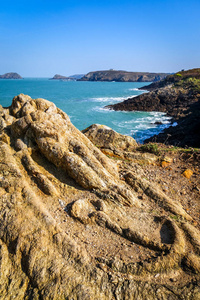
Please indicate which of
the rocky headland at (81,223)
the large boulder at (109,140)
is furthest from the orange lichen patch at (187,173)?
the large boulder at (109,140)

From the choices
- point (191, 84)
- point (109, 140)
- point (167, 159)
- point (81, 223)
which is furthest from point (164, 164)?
point (191, 84)

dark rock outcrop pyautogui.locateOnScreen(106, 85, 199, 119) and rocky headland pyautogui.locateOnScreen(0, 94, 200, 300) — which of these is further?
dark rock outcrop pyautogui.locateOnScreen(106, 85, 199, 119)

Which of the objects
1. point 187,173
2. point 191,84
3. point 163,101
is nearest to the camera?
point 187,173

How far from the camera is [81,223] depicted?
7.45 m

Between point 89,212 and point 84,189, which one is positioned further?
point 84,189

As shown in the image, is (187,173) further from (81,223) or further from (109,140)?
(81,223)

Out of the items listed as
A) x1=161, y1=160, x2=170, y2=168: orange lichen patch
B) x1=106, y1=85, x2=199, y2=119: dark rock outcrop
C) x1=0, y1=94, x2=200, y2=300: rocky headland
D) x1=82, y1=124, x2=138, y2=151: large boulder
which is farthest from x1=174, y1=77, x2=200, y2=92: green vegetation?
x1=0, y1=94, x2=200, y2=300: rocky headland

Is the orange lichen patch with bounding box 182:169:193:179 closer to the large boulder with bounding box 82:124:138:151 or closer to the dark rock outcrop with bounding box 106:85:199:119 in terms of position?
the large boulder with bounding box 82:124:138:151

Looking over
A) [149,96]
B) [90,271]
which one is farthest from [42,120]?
[149,96]

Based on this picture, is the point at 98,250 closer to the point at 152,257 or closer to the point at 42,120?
the point at 152,257

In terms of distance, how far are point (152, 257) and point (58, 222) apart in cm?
348

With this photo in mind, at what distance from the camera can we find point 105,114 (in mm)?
55125

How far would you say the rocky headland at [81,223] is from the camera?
581 centimetres

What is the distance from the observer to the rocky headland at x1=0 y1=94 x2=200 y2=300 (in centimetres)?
581
